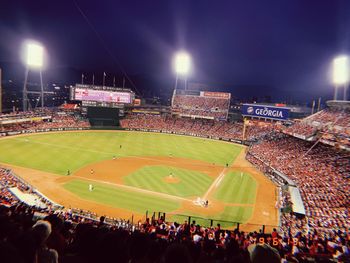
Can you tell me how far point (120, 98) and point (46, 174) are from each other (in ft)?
131

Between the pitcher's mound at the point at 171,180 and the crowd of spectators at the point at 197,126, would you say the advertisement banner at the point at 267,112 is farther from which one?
the pitcher's mound at the point at 171,180

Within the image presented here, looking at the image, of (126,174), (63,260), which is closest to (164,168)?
(126,174)

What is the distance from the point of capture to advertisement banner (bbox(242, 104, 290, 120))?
5862 cm

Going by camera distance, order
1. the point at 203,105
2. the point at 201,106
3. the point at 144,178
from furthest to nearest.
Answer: the point at 203,105 → the point at 201,106 → the point at 144,178

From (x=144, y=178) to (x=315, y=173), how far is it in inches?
779

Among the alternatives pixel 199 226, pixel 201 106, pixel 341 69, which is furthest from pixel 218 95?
pixel 199 226

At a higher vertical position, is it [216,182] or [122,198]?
[216,182]

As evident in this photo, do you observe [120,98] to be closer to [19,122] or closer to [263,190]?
[19,122]

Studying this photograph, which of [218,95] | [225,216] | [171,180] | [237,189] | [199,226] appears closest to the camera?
[199,226]

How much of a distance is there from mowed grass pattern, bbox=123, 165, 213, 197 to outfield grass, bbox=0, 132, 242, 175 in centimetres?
832

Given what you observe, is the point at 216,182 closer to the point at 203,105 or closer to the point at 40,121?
the point at 40,121

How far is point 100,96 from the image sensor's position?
6638cm

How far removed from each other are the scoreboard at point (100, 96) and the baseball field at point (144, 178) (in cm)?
1436

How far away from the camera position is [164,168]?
37000 millimetres
